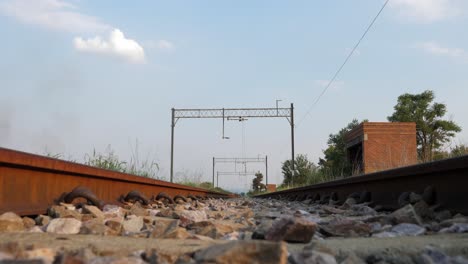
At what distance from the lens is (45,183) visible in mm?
3920

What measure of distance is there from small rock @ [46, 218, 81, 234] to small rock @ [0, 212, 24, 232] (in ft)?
0.57

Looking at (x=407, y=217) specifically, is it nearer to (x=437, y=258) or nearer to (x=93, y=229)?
(x=437, y=258)

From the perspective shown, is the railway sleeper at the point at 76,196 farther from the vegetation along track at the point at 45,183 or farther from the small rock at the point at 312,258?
the small rock at the point at 312,258

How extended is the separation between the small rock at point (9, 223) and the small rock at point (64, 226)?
173 mm

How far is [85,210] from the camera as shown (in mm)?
3662

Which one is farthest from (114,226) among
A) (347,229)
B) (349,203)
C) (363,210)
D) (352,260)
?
(349,203)

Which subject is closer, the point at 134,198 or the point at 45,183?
the point at 45,183

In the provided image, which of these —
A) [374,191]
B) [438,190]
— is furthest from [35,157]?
[374,191]

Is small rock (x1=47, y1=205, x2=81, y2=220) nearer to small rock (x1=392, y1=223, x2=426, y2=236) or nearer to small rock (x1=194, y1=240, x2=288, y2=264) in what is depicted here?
small rock (x1=194, y1=240, x2=288, y2=264)

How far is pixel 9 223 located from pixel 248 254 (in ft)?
5.50

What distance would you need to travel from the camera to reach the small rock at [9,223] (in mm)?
2727

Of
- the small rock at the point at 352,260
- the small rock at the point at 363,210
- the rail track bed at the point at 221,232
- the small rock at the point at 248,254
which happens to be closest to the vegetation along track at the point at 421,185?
the rail track bed at the point at 221,232

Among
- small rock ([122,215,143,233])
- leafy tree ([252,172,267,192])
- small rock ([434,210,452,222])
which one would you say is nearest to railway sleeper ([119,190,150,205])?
small rock ([122,215,143,233])

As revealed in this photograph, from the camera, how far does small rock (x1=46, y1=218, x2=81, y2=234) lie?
9.13 ft
